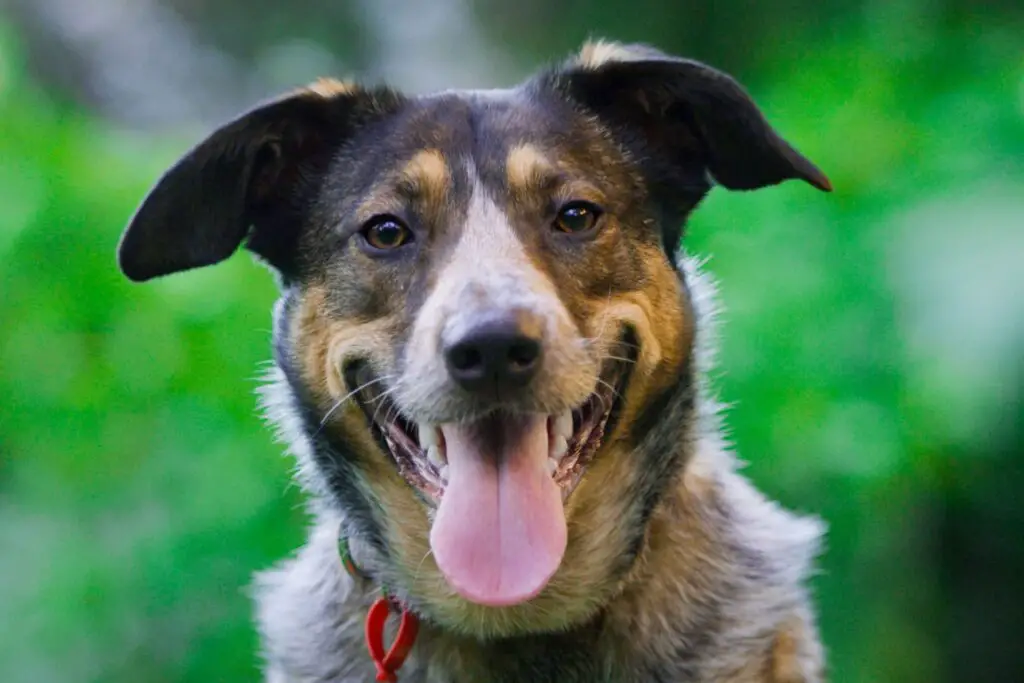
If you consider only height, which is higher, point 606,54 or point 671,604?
point 606,54

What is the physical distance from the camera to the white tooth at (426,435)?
2.41m

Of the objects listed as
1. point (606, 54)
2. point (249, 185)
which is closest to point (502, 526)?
point (249, 185)

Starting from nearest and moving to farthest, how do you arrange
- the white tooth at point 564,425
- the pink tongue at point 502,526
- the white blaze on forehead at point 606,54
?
the pink tongue at point 502,526
the white tooth at point 564,425
the white blaze on forehead at point 606,54

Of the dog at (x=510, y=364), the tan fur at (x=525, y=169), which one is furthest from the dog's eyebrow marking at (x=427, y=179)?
the tan fur at (x=525, y=169)

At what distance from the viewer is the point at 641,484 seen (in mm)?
2559

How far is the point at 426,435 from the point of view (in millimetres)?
2439

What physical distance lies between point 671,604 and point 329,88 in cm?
139

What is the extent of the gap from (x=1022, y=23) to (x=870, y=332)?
1.52 meters

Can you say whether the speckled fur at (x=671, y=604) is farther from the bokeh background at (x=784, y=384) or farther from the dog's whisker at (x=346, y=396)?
the bokeh background at (x=784, y=384)

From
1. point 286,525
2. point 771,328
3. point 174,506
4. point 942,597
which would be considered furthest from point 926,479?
point 174,506

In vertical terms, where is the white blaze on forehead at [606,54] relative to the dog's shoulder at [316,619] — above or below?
above

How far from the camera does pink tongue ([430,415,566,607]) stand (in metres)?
2.26

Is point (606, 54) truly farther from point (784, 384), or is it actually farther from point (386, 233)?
point (784, 384)

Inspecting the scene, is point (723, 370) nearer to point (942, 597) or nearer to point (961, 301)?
point (961, 301)
